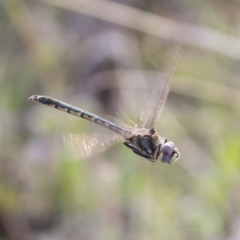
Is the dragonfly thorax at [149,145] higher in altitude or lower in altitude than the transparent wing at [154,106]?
lower

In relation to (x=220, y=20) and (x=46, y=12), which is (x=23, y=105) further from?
(x=220, y=20)

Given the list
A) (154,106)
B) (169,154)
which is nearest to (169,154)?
(169,154)

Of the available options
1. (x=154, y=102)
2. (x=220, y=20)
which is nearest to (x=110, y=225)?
(x=154, y=102)

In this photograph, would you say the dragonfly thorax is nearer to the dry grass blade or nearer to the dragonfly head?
the dragonfly head

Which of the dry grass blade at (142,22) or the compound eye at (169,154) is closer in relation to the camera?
the compound eye at (169,154)

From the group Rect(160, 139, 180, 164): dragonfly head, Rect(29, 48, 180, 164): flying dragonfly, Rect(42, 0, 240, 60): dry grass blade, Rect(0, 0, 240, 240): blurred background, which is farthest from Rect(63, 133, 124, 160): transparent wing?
Rect(42, 0, 240, 60): dry grass blade

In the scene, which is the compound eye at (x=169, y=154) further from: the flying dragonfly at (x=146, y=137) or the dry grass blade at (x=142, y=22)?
the dry grass blade at (x=142, y=22)

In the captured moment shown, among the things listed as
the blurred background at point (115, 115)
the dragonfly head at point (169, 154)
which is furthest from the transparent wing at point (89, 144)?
the blurred background at point (115, 115)
